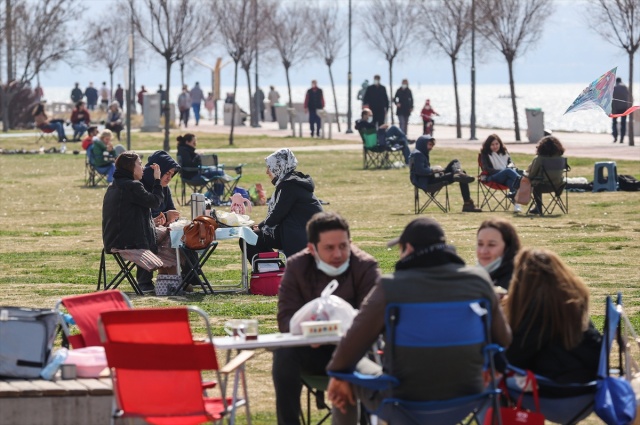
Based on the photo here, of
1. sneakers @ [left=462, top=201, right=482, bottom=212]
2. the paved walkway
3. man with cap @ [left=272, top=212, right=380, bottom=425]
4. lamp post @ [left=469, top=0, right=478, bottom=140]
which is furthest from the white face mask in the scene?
lamp post @ [left=469, top=0, right=478, bottom=140]

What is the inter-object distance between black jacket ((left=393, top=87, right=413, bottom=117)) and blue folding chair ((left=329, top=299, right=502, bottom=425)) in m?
36.7

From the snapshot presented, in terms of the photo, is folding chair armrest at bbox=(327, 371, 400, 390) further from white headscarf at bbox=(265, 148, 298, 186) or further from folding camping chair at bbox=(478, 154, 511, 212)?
folding camping chair at bbox=(478, 154, 511, 212)

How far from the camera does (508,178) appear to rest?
20891 mm


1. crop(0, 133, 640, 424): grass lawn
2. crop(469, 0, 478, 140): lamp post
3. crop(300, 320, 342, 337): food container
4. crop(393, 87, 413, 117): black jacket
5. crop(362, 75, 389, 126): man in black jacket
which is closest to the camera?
crop(300, 320, 342, 337): food container

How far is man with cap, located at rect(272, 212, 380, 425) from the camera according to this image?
277 inches

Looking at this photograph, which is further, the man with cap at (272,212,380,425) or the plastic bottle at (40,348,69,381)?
the man with cap at (272,212,380,425)

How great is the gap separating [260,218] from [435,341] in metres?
14.3

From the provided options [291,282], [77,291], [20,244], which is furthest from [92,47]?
[291,282]

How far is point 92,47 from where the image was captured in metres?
74.1

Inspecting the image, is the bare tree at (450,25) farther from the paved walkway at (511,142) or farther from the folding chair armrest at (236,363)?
the folding chair armrest at (236,363)

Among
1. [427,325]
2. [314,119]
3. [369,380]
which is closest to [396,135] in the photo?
[314,119]

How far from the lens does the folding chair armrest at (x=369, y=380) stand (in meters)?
6.03

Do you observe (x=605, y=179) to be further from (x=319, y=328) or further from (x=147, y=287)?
(x=319, y=328)

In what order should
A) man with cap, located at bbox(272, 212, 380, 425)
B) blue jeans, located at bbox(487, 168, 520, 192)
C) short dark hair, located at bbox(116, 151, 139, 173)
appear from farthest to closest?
blue jeans, located at bbox(487, 168, 520, 192), short dark hair, located at bbox(116, 151, 139, 173), man with cap, located at bbox(272, 212, 380, 425)
